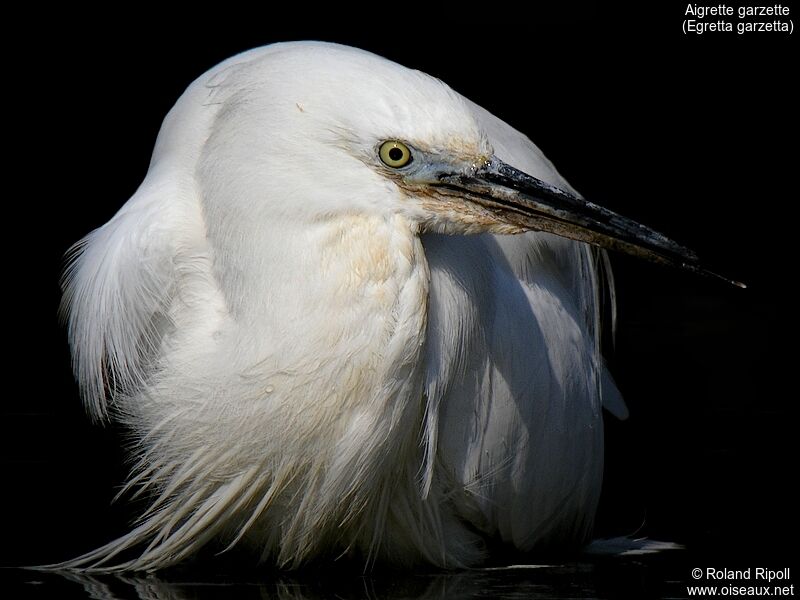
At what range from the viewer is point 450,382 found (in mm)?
2535

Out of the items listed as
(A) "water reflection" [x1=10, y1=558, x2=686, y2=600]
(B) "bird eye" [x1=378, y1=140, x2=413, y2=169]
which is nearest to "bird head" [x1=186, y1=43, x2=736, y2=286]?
(B) "bird eye" [x1=378, y1=140, x2=413, y2=169]

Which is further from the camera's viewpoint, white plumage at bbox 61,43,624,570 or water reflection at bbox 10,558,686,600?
water reflection at bbox 10,558,686,600

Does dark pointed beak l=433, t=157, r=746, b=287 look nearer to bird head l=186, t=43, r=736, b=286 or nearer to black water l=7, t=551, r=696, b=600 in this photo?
bird head l=186, t=43, r=736, b=286

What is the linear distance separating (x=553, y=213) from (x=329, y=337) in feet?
1.50

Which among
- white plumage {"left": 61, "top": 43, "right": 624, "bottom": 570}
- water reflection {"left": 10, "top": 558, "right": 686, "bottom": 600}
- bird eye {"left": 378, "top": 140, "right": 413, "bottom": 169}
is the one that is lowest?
water reflection {"left": 10, "top": 558, "right": 686, "bottom": 600}

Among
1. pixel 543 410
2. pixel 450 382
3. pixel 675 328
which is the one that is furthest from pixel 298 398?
pixel 675 328

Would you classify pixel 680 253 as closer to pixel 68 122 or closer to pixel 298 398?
pixel 298 398

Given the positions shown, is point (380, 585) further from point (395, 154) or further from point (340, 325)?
point (395, 154)

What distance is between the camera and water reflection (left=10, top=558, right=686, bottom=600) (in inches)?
97.4

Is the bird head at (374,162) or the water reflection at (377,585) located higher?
the bird head at (374,162)

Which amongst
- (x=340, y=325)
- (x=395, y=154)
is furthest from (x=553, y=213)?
(x=340, y=325)

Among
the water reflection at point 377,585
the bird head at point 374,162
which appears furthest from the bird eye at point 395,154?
the water reflection at point 377,585

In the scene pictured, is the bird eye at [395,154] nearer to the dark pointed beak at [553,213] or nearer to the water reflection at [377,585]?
the dark pointed beak at [553,213]

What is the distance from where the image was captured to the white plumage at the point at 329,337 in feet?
7.45
